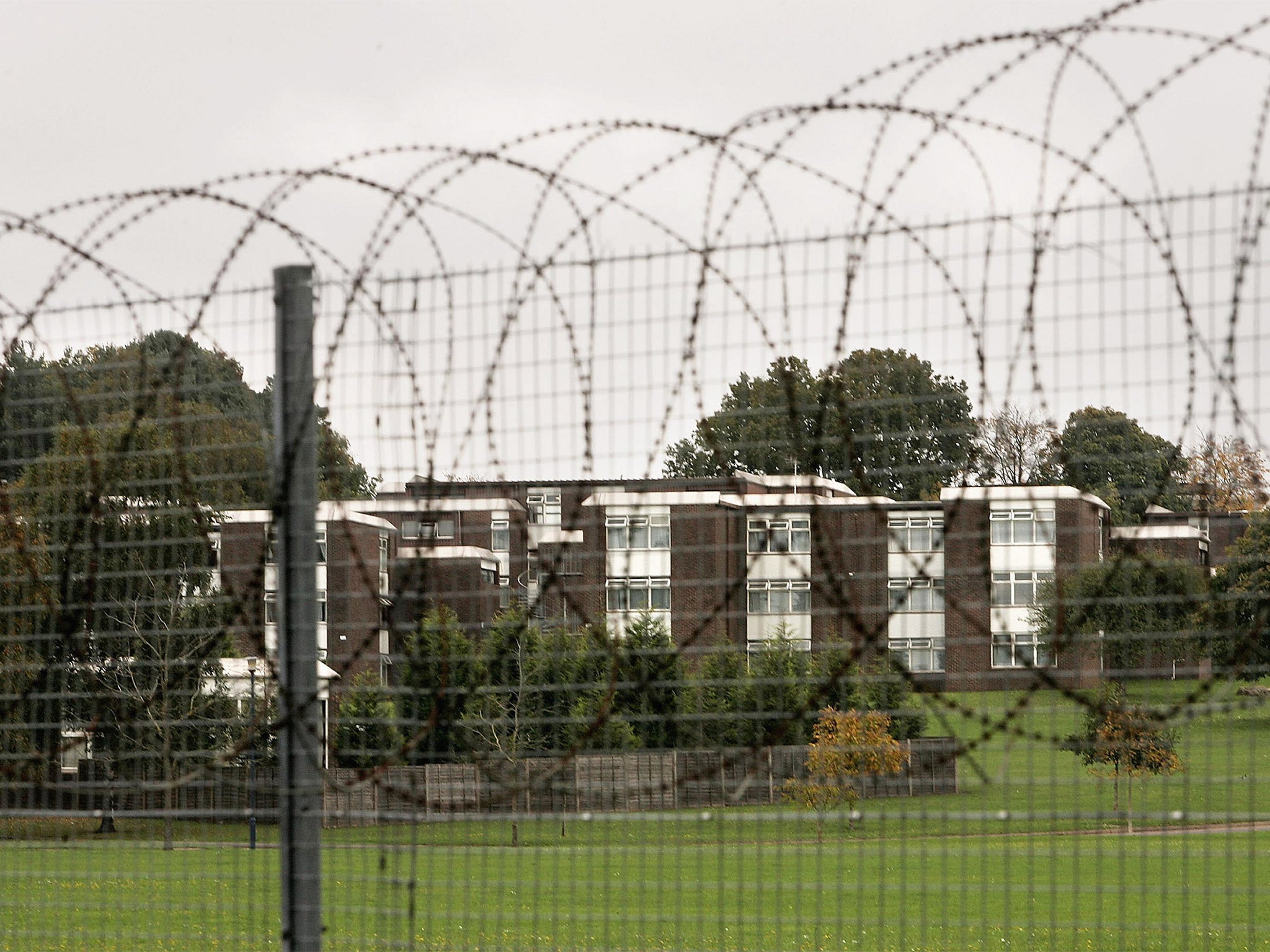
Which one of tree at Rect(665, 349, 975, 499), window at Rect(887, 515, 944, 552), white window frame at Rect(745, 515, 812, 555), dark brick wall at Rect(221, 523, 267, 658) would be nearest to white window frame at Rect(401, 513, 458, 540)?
dark brick wall at Rect(221, 523, 267, 658)

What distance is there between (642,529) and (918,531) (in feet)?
3.47

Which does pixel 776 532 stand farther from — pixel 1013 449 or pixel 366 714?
pixel 366 714

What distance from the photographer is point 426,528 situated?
18.3 ft

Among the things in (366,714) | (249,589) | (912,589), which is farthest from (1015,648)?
(366,714)

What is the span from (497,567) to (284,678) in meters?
1.04

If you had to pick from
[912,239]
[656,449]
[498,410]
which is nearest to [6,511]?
[498,410]

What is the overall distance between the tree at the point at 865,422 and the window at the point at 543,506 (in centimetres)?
63

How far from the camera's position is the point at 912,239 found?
17.0ft

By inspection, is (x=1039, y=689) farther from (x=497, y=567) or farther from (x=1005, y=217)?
(x=497, y=567)

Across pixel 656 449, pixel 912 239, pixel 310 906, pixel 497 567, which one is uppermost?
pixel 912 239

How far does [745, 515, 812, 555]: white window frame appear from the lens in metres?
5.08

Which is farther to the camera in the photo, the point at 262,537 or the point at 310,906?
the point at 262,537

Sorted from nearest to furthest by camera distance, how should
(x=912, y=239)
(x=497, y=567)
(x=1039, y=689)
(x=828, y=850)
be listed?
(x=1039, y=689) < (x=912, y=239) < (x=497, y=567) < (x=828, y=850)

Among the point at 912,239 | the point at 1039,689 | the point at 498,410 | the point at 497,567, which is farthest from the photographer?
the point at 497,567
